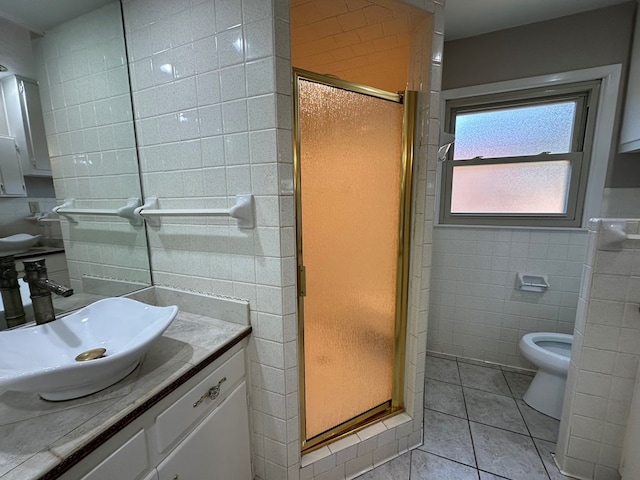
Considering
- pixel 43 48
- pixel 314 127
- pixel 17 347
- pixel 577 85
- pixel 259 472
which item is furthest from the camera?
pixel 577 85

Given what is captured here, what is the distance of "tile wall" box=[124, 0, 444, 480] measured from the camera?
95 centimetres

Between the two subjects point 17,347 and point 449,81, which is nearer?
point 17,347

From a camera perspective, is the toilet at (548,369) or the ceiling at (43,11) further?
the toilet at (548,369)

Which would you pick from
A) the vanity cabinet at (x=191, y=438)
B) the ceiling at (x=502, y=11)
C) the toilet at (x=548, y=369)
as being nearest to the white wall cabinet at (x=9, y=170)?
the vanity cabinet at (x=191, y=438)

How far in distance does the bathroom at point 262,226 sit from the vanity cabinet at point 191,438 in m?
0.11

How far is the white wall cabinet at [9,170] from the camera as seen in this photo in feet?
3.00

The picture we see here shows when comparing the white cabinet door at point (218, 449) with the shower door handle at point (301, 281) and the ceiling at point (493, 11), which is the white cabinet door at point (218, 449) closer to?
the shower door handle at point (301, 281)

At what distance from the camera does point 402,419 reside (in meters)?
1.45

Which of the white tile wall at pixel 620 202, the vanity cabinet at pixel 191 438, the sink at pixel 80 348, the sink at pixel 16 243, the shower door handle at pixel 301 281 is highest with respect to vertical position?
the white tile wall at pixel 620 202

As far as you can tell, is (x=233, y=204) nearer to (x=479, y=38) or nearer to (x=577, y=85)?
(x=479, y=38)

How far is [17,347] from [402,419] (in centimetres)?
159

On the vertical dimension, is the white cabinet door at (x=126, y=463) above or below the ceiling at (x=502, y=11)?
below

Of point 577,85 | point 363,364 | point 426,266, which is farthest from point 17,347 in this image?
point 577,85

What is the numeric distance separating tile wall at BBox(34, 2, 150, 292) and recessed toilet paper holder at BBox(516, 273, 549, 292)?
2364 millimetres
